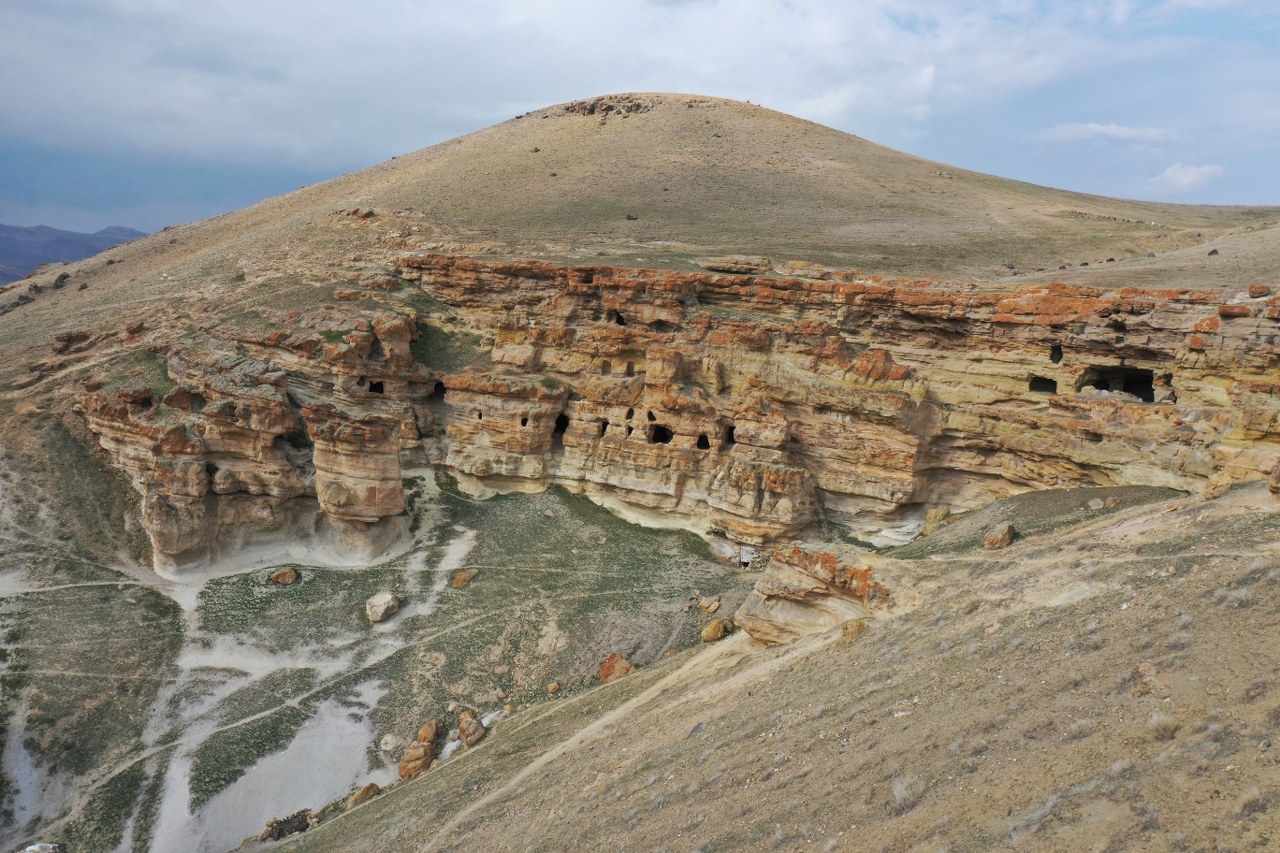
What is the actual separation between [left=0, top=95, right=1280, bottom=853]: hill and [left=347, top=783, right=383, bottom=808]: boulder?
0.42m

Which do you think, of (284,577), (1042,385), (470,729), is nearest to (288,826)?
(470,729)

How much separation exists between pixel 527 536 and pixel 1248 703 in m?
23.5

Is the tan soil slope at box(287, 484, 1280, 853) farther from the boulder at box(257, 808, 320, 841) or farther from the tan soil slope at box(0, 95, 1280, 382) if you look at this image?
the tan soil slope at box(0, 95, 1280, 382)

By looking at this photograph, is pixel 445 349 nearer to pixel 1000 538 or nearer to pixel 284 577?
pixel 284 577

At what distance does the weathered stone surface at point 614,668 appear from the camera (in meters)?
21.2

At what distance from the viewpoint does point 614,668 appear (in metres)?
21.3

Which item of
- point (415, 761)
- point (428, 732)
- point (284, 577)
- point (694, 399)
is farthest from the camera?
point (694, 399)

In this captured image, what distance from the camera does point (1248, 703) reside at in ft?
23.0

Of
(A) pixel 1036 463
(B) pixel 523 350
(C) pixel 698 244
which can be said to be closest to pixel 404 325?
(B) pixel 523 350

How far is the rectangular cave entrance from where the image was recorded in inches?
935

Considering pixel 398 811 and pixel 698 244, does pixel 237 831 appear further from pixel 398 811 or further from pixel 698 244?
pixel 698 244

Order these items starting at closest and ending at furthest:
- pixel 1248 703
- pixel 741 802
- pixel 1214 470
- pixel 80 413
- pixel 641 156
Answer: pixel 1248 703 < pixel 741 802 < pixel 1214 470 < pixel 80 413 < pixel 641 156

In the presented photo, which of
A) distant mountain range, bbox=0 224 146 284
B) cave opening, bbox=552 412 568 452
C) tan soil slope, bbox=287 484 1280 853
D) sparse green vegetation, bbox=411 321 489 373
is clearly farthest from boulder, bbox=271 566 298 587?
distant mountain range, bbox=0 224 146 284

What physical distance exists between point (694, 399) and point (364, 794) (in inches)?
665
